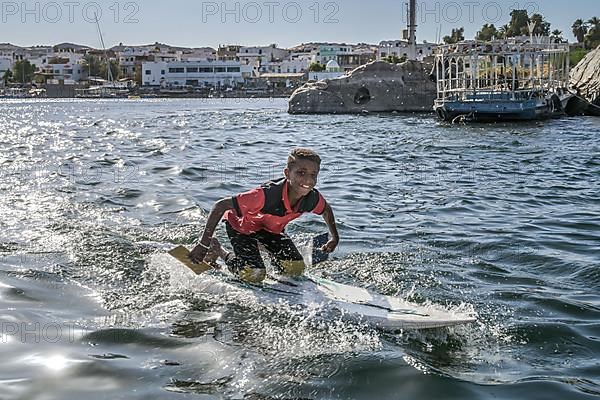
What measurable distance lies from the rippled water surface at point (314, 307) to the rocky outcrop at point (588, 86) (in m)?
30.6

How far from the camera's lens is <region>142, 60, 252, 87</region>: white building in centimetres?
14688

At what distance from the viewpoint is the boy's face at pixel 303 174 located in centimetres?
673

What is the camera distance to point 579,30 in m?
109

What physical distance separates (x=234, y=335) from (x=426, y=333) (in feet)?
5.36

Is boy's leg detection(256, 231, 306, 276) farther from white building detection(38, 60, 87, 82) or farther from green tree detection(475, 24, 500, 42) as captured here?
white building detection(38, 60, 87, 82)

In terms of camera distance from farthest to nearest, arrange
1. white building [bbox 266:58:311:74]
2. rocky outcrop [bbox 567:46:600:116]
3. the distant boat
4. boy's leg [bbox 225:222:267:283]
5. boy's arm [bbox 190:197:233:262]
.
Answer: white building [bbox 266:58:311:74]
rocky outcrop [bbox 567:46:600:116]
the distant boat
boy's leg [bbox 225:222:267:283]
boy's arm [bbox 190:197:233:262]

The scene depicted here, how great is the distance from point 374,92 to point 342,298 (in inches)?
2075

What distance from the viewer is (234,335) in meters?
6.09

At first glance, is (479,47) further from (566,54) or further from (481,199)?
(481,199)

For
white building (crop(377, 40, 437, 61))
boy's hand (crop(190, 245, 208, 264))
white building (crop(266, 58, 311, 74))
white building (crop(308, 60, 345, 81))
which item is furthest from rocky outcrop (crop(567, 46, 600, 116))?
white building (crop(266, 58, 311, 74))

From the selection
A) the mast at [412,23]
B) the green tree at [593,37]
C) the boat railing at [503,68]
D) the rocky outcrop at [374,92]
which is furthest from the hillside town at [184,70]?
the boat railing at [503,68]

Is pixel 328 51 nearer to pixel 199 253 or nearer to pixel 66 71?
pixel 66 71

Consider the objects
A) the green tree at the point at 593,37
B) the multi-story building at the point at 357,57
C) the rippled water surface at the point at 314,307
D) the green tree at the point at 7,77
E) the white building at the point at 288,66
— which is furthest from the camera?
the white building at the point at 288,66

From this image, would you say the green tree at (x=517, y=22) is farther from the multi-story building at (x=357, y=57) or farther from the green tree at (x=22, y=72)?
the green tree at (x=22, y=72)
